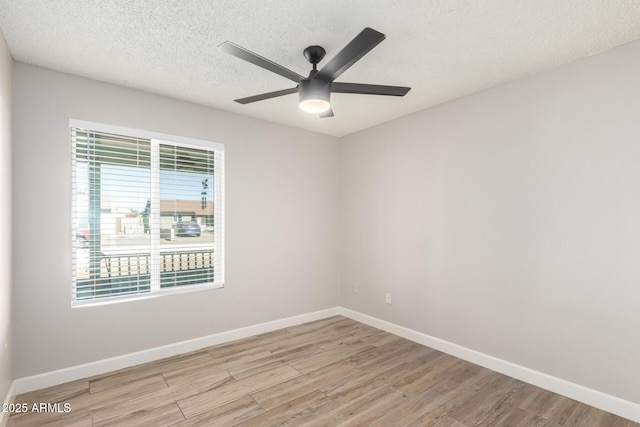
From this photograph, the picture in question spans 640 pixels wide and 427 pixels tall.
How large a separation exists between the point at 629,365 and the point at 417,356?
1565mm

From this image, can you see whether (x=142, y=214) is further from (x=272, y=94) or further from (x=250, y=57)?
(x=250, y=57)

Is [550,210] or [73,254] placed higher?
[550,210]

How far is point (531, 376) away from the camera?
2.64m

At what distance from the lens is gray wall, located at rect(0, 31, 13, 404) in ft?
6.91

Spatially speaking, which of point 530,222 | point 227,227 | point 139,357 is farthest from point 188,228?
point 530,222

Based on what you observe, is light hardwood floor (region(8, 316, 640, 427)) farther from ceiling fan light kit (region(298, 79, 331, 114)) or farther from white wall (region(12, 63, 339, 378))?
ceiling fan light kit (region(298, 79, 331, 114))

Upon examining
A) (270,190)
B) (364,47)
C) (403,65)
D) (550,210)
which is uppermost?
(403,65)

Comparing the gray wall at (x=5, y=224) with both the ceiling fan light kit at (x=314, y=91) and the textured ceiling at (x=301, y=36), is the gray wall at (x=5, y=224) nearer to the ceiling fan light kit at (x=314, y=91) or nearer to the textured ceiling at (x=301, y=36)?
the textured ceiling at (x=301, y=36)

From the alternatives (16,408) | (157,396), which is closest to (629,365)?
(157,396)

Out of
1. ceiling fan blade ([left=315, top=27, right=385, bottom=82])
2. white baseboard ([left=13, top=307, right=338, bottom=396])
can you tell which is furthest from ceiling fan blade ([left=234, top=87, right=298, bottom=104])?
white baseboard ([left=13, top=307, right=338, bottom=396])

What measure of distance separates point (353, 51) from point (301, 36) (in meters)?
0.62

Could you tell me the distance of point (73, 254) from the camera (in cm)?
272

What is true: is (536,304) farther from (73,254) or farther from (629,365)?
(73,254)

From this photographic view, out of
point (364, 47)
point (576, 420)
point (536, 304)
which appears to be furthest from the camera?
point (536, 304)
